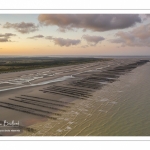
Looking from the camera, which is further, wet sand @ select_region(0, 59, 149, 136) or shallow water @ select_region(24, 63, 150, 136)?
wet sand @ select_region(0, 59, 149, 136)

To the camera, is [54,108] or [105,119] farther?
[54,108]

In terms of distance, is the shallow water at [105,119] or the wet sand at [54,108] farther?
the wet sand at [54,108]

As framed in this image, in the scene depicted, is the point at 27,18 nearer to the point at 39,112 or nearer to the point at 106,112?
the point at 39,112

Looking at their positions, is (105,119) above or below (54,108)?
below
